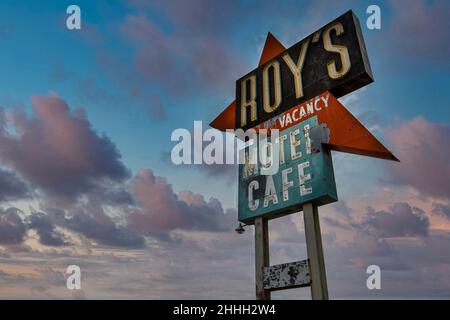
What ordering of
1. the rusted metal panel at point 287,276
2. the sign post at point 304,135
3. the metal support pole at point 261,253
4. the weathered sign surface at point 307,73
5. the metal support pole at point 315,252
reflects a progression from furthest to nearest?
the weathered sign surface at point 307,73 → the metal support pole at point 261,253 → the sign post at point 304,135 → the rusted metal panel at point 287,276 → the metal support pole at point 315,252

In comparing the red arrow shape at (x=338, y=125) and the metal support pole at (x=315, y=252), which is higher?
the red arrow shape at (x=338, y=125)

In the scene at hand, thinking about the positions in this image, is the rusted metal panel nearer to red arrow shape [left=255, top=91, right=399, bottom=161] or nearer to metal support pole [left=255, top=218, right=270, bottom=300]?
metal support pole [left=255, top=218, right=270, bottom=300]

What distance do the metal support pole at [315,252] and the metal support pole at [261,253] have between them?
166 centimetres

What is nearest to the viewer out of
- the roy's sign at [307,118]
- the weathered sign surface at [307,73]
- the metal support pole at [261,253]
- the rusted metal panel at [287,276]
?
the rusted metal panel at [287,276]

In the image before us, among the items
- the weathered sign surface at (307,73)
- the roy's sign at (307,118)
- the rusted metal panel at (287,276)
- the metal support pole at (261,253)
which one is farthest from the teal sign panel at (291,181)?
the rusted metal panel at (287,276)

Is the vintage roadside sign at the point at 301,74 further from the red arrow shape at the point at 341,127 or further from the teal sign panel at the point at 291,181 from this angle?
the teal sign panel at the point at 291,181

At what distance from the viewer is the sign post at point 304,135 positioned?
9.43 m

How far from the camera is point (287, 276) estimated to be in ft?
30.3

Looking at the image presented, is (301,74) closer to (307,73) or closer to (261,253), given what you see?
(307,73)

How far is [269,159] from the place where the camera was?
37.9 ft

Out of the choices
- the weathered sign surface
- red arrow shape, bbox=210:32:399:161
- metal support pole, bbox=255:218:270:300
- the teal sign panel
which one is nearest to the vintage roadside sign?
the weathered sign surface

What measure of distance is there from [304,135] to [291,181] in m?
1.59
